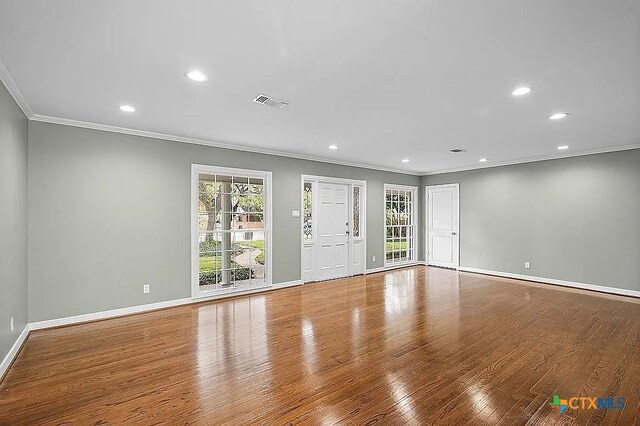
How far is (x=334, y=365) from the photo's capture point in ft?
9.37

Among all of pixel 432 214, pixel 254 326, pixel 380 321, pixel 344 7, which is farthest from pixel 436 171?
pixel 344 7

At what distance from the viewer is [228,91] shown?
3.01 meters

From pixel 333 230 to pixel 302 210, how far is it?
3.39 ft

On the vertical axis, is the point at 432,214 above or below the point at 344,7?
below

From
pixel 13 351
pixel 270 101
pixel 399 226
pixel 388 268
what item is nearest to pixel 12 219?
pixel 13 351

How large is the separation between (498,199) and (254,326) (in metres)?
6.01

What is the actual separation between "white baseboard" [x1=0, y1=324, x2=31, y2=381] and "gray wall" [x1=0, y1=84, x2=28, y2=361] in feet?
0.20

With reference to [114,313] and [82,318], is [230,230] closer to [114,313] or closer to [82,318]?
[114,313]

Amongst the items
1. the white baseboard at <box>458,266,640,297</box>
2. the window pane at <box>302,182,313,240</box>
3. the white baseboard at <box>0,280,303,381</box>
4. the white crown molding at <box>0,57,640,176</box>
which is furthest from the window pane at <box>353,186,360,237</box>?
the white baseboard at <box>0,280,303,381</box>

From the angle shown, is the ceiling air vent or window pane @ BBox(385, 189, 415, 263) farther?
window pane @ BBox(385, 189, 415, 263)

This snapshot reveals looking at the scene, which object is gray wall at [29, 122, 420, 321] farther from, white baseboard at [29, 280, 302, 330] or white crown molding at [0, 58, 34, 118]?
white crown molding at [0, 58, 34, 118]

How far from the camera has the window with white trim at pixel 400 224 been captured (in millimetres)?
8016

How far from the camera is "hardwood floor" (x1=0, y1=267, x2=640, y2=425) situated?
2188 mm

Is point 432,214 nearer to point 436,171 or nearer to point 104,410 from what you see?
point 436,171
